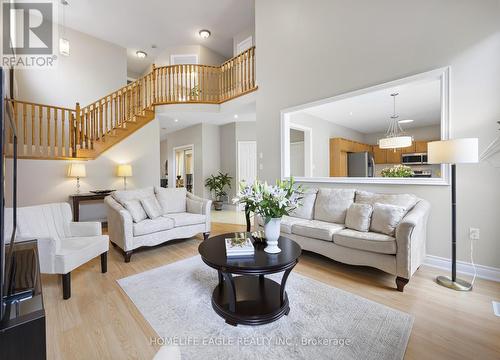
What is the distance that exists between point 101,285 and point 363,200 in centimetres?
323

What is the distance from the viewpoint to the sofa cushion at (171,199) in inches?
157

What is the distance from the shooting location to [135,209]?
3348 millimetres

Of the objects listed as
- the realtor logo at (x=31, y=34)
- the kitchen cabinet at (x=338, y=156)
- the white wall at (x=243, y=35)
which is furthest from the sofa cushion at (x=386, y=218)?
the realtor logo at (x=31, y=34)

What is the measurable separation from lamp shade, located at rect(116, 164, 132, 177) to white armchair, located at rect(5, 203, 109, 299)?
2.66 meters

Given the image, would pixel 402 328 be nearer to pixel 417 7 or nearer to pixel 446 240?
pixel 446 240

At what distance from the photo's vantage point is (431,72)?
276 cm

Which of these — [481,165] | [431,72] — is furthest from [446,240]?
[431,72]

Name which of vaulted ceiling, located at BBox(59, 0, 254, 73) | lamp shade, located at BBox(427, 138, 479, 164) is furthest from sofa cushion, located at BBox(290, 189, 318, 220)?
vaulted ceiling, located at BBox(59, 0, 254, 73)

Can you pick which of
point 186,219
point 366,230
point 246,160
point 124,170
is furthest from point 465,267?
point 124,170

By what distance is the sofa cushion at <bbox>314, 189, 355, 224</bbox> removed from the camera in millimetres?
3221

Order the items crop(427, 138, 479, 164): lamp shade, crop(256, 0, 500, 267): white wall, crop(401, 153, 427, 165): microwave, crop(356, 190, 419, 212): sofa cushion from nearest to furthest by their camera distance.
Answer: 1. crop(427, 138, 479, 164): lamp shade
2. crop(256, 0, 500, 267): white wall
3. crop(356, 190, 419, 212): sofa cushion
4. crop(401, 153, 427, 165): microwave

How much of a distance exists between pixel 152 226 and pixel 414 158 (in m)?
6.29

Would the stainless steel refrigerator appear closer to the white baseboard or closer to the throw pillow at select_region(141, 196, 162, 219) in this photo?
the white baseboard

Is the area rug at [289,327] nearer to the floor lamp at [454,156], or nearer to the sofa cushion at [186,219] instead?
the floor lamp at [454,156]
